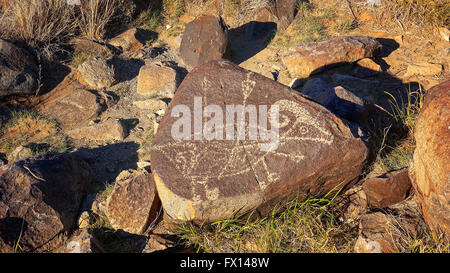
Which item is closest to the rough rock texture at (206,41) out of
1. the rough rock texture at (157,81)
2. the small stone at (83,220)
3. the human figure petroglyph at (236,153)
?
the rough rock texture at (157,81)

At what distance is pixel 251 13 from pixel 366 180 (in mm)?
3157

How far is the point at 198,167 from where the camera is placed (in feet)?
8.07

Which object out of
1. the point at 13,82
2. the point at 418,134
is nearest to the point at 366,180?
the point at 418,134

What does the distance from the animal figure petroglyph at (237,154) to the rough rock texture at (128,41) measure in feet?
8.40

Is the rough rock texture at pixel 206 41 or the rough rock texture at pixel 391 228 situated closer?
the rough rock texture at pixel 391 228

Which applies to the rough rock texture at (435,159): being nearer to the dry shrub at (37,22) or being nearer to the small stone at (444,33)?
the small stone at (444,33)

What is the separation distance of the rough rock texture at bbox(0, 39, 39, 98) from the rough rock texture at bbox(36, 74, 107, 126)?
0.66 ft

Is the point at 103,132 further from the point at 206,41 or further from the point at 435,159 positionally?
the point at 435,159

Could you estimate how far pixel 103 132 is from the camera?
11.7 feet

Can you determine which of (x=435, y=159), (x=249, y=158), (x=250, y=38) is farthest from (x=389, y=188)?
(x=250, y=38)

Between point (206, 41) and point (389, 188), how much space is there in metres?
2.59

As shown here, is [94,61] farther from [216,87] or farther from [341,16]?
[341,16]

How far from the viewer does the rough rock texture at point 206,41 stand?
429cm

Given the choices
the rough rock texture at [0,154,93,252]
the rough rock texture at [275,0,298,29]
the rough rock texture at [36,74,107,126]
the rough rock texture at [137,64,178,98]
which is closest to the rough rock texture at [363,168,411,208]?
the rough rock texture at [0,154,93,252]
